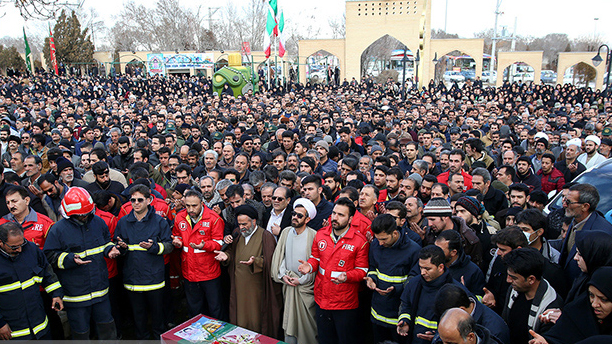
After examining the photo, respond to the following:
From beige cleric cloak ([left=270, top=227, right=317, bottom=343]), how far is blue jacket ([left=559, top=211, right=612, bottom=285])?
231 centimetres

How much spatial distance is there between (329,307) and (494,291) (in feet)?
4.92

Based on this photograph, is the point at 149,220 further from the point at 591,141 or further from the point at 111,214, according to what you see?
the point at 591,141

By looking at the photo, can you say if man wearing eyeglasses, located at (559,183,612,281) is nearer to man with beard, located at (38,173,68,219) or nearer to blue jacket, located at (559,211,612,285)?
A: blue jacket, located at (559,211,612,285)

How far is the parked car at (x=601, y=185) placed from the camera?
4.77 meters

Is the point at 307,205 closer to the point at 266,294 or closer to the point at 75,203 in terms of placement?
the point at 266,294

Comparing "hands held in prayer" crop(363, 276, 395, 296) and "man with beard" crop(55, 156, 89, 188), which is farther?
"man with beard" crop(55, 156, 89, 188)

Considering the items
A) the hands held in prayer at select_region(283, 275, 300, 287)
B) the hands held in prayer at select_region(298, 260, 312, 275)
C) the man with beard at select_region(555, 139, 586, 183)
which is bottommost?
the hands held in prayer at select_region(283, 275, 300, 287)

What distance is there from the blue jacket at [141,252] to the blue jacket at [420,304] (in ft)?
8.52

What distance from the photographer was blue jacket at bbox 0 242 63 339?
3.70 metres

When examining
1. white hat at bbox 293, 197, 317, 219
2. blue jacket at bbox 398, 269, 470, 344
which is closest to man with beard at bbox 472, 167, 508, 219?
white hat at bbox 293, 197, 317, 219

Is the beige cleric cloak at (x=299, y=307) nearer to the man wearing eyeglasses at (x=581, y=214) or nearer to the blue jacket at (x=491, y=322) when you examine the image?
the blue jacket at (x=491, y=322)

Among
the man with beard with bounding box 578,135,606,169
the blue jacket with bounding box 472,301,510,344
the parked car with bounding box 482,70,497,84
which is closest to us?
the blue jacket with bounding box 472,301,510,344

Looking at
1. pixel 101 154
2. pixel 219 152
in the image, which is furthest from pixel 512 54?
pixel 101 154

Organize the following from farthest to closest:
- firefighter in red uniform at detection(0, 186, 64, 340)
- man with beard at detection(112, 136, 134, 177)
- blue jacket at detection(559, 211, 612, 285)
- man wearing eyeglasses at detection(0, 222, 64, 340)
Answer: man with beard at detection(112, 136, 134, 177) → firefighter in red uniform at detection(0, 186, 64, 340) → man wearing eyeglasses at detection(0, 222, 64, 340) → blue jacket at detection(559, 211, 612, 285)
